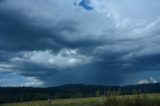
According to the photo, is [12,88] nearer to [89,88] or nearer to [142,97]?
[89,88]

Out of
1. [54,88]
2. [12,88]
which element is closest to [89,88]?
[54,88]

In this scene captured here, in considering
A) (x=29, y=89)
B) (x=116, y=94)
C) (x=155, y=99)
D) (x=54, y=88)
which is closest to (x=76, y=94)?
(x=116, y=94)

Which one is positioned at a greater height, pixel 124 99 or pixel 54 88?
pixel 54 88

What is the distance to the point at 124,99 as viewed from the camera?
2572cm

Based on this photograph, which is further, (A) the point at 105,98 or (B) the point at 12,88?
(B) the point at 12,88

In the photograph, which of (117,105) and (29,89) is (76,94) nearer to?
(117,105)

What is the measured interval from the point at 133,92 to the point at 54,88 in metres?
145

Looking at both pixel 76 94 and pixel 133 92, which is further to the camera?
pixel 76 94

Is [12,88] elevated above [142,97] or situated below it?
above

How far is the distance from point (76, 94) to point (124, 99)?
636 cm

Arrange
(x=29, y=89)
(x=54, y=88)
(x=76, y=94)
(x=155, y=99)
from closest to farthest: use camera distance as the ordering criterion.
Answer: (x=155, y=99) → (x=76, y=94) → (x=29, y=89) → (x=54, y=88)

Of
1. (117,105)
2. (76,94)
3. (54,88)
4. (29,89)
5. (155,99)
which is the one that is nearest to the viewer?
(117,105)

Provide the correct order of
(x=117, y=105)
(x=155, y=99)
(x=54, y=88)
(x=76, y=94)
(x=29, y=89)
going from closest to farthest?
(x=117, y=105) → (x=155, y=99) → (x=76, y=94) → (x=29, y=89) → (x=54, y=88)

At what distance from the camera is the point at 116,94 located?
26438 mm
